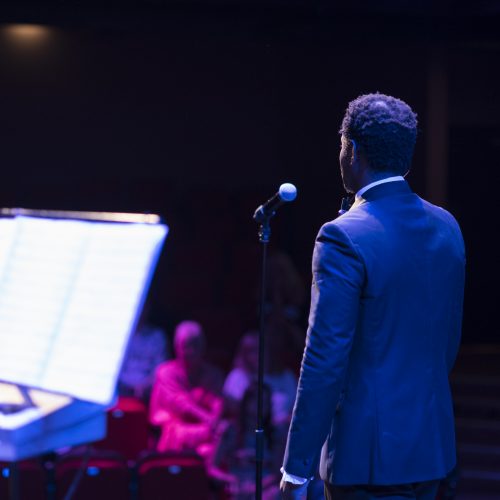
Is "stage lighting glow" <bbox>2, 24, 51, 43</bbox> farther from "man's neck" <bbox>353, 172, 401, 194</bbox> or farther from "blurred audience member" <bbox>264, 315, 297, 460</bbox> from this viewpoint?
"man's neck" <bbox>353, 172, 401, 194</bbox>

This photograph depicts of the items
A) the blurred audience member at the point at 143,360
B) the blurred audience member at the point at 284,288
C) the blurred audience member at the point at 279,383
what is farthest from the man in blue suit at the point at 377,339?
the blurred audience member at the point at 284,288

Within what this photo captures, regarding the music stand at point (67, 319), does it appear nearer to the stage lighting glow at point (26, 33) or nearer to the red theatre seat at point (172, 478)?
the red theatre seat at point (172, 478)

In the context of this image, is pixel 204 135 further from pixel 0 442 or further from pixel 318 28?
pixel 0 442

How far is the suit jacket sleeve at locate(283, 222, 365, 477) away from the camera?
1.59 meters

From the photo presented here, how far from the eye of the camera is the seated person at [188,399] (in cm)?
446

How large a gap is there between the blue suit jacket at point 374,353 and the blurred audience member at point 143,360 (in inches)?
133

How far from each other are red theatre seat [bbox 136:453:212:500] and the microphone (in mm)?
2058

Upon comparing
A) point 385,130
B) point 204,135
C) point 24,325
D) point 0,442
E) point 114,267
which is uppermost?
point 204,135

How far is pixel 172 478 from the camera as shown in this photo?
12.7 feet

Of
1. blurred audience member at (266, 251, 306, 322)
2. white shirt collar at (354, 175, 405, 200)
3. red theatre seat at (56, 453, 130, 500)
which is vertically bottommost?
red theatre seat at (56, 453, 130, 500)

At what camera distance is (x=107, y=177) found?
6844 millimetres

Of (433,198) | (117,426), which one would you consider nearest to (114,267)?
(117,426)

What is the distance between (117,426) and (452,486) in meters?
1.71

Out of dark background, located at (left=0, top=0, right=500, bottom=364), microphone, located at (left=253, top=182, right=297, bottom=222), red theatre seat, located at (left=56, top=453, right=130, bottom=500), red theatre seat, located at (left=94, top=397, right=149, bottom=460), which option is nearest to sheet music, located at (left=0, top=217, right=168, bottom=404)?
microphone, located at (left=253, top=182, right=297, bottom=222)
